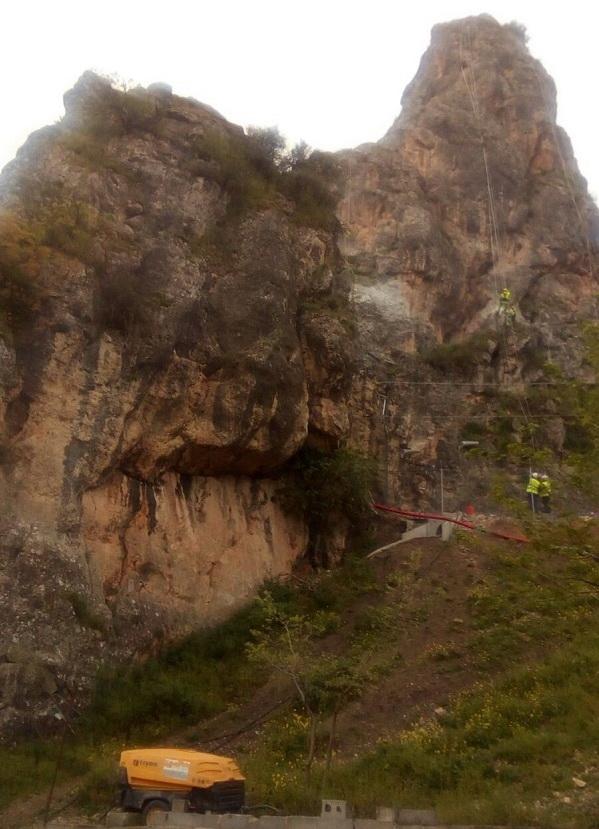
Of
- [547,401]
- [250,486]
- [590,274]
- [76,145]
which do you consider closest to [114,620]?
[250,486]

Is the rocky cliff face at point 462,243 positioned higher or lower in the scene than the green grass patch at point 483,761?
higher

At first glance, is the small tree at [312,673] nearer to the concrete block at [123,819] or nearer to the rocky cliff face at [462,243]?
the concrete block at [123,819]

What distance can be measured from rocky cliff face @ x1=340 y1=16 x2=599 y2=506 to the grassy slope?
12.3m

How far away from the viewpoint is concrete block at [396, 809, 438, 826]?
33.6 feet

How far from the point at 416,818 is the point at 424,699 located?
6.38 metres

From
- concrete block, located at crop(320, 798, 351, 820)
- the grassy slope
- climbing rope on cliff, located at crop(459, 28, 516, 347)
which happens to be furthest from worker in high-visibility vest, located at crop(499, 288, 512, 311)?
concrete block, located at crop(320, 798, 351, 820)

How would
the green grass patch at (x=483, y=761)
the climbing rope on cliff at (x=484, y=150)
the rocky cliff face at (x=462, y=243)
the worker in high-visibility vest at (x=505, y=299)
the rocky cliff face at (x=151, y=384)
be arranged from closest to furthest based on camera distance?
1. the green grass patch at (x=483, y=761)
2. the rocky cliff face at (x=151, y=384)
3. the rocky cliff face at (x=462, y=243)
4. the worker in high-visibility vest at (x=505, y=299)
5. the climbing rope on cliff at (x=484, y=150)

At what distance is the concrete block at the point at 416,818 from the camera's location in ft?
33.6

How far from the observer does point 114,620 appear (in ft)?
57.5

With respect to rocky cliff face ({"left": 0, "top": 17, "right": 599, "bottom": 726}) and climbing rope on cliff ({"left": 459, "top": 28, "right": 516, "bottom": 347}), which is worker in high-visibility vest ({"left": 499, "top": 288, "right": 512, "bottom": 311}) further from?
rocky cliff face ({"left": 0, "top": 17, "right": 599, "bottom": 726})

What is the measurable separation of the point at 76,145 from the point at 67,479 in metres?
9.26

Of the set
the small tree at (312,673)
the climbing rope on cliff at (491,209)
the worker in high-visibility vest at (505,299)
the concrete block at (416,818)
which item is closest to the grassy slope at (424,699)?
the concrete block at (416,818)

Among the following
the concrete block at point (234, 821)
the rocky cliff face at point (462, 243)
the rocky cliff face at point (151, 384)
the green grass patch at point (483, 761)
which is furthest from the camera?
the rocky cliff face at point (462, 243)

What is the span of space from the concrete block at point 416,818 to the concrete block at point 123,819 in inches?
135
